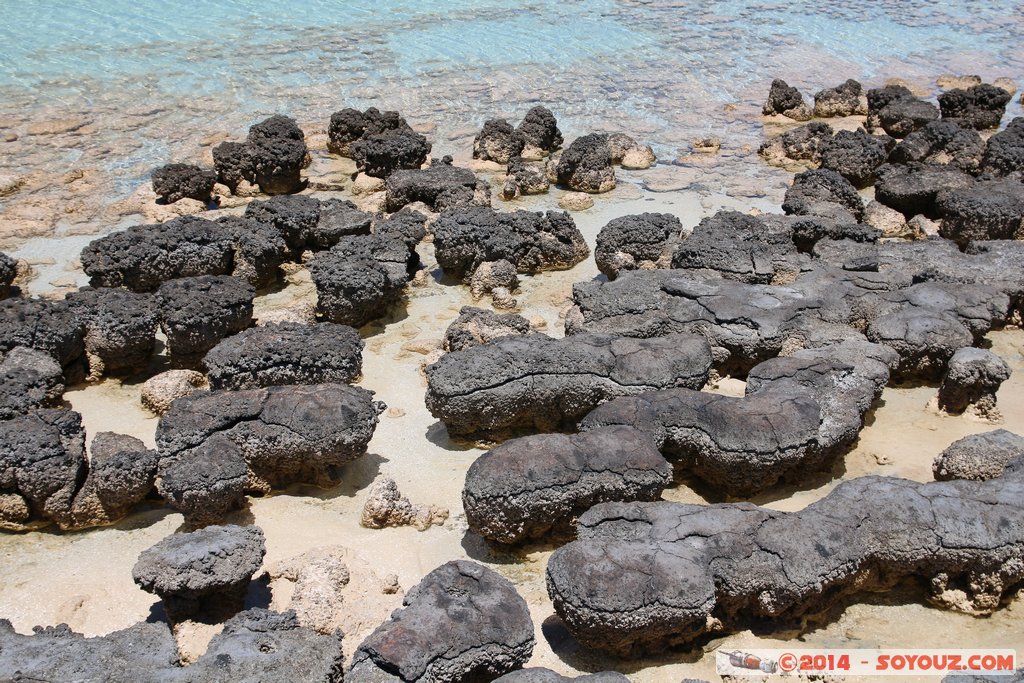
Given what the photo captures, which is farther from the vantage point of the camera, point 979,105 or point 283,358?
point 979,105

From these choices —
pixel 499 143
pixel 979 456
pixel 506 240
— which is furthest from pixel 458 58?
pixel 979 456

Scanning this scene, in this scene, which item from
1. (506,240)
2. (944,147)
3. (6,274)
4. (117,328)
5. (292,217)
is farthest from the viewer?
(944,147)

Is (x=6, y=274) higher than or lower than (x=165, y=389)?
higher

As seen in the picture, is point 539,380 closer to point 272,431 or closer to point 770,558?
point 272,431

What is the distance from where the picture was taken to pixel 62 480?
233 inches

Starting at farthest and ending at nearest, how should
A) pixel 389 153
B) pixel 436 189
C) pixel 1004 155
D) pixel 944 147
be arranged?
pixel 944 147 → pixel 389 153 → pixel 1004 155 → pixel 436 189

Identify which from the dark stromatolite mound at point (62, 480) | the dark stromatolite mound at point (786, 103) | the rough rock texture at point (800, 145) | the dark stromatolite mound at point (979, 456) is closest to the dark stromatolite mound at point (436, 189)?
the rough rock texture at point (800, 145)

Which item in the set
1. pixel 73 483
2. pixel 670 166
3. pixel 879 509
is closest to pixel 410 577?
pixel 73 483

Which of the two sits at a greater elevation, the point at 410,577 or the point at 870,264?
the point at 870,264

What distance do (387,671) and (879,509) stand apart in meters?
2.85

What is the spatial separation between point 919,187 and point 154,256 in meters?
7.62

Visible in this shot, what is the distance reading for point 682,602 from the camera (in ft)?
16.0

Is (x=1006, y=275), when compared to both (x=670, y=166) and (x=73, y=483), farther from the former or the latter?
(x=73, y=483)

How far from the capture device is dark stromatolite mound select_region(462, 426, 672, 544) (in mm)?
5598
